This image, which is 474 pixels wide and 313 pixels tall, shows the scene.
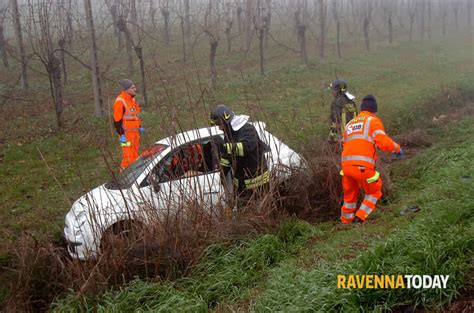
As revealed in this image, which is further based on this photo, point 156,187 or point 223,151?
point 223,151

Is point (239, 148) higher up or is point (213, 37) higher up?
point (213, 37)

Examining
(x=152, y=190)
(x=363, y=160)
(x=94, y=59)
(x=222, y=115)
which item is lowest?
(x=152, y=190)

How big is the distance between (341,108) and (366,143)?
2.57m

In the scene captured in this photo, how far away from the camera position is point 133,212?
5254mm

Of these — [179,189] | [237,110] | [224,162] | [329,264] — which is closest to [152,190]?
[179,189]

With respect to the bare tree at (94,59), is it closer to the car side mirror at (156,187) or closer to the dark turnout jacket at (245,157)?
the dark turnout jacket at (245,157)

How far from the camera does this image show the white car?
206 inches

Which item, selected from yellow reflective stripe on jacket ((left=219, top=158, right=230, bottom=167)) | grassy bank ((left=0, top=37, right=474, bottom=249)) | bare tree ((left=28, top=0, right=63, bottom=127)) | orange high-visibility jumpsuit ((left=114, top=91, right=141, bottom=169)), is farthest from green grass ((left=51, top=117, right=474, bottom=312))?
bare tree ((left=28, top=0, right=63, bottom=127))

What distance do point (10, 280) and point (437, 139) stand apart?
8463mm

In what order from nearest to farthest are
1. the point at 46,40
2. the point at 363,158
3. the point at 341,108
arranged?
the point at 363,158 → the point at 341,108 → the point at 46,40

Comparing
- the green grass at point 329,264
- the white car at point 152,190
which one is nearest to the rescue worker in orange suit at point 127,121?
the white car at point 152,190

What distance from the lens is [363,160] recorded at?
5770mm

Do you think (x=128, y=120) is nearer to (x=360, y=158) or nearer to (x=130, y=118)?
(x=130, y=118)

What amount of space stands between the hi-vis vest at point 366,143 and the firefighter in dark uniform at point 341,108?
217 centimetres
